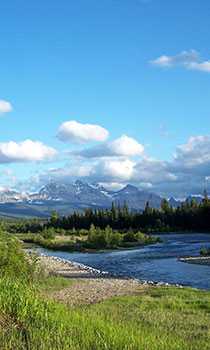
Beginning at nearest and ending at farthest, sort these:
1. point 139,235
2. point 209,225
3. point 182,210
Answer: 1. point 139,235
2. point 209,225
3. point 182,210

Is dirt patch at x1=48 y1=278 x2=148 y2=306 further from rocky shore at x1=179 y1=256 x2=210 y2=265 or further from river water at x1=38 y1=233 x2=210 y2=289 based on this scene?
rocky shore at x1=179 y1=256 x2=210 y2=265

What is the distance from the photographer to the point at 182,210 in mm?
173500

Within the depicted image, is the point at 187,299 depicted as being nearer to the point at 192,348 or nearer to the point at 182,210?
the point at 192,348

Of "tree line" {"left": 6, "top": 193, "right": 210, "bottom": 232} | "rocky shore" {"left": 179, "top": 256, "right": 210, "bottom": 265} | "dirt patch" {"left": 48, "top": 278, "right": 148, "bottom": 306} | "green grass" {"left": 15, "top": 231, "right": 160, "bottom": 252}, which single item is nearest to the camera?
"dirt patch" {"left": 48, "top": 278, "right": 148, "bottom": 306}

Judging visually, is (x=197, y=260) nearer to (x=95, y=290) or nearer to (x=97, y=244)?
(x=95, y=290)

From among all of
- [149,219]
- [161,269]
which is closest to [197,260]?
[161,269]

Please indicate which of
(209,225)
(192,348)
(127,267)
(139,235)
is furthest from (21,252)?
(209,225)

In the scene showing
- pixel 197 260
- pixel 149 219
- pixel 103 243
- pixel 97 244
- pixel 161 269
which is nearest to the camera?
pixel 161 269

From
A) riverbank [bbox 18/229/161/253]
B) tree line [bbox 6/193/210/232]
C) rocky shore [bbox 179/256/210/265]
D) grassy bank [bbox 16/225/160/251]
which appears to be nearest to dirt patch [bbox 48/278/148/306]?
rocky shore [bbox 179/256/210/265]

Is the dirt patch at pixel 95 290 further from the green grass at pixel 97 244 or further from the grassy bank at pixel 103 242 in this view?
the grassy bank at pixel 103 242

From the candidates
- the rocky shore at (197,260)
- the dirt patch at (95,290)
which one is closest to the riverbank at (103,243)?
the rocky shore at (197,260)

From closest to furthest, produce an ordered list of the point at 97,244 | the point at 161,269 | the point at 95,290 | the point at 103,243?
the point at 95,290, the point at 161,269, the point at 103,243, the point at 97,244

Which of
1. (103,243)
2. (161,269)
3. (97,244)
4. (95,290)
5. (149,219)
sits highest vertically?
(149,219)

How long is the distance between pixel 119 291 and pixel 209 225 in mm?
117227
